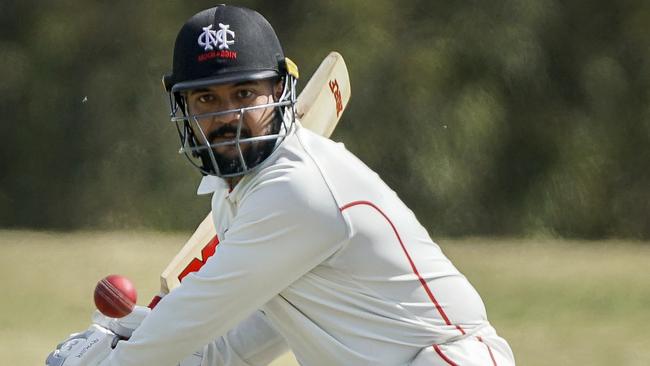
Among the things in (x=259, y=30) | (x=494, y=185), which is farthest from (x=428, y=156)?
(x=259, y=30)

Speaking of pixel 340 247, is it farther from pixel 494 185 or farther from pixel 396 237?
pixel 494 185

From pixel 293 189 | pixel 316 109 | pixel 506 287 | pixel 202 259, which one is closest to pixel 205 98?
pixel 293 189

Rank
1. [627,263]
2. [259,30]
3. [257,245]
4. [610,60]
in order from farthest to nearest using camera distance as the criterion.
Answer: [610,60]
[627,263]
[259,30]
[257,245]

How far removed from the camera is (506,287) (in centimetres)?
542

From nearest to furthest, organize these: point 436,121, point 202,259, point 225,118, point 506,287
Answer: point 225,118, point 202,259, point 506,287, point 436,121

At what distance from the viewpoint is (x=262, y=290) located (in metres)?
1.91

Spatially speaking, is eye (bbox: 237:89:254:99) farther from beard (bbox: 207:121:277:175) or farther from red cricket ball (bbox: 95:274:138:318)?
red cricket ball (bbox: 95:274:138:318)

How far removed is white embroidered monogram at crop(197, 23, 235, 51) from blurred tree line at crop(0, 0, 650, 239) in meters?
4.35

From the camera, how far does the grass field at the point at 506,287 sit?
14.5 ft

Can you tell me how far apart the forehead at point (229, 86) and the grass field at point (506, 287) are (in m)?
2.20

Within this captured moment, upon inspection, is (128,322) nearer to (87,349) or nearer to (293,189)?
(87,349)

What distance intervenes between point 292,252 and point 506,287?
3656 millimetres

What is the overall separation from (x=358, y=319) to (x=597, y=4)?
4849 millimetres

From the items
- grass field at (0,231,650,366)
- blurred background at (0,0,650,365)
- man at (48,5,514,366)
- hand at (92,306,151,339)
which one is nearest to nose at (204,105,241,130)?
man at (48,5,514,366)
